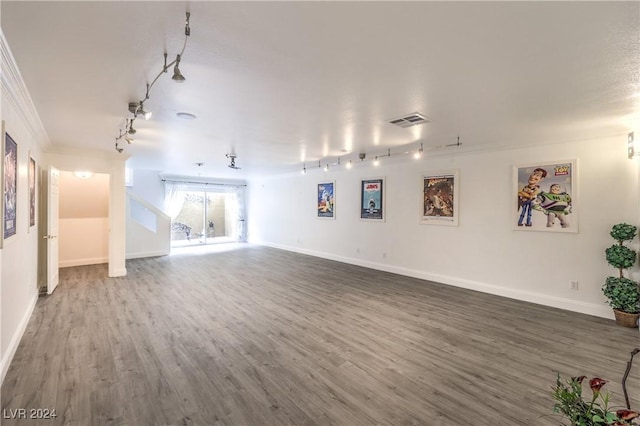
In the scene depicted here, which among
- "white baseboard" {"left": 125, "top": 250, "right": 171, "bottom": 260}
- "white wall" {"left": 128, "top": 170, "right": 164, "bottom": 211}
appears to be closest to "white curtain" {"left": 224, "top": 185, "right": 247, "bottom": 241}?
"white wall" {"left": 128, "top": 170, "right": 164, "bottom": 211}

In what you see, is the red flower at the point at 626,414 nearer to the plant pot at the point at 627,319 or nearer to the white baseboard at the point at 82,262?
the plant pot at the point at 627,319

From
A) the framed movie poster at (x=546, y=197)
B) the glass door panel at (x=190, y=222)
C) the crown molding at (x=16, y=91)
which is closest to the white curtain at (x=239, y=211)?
the glass door panel at (x=190, y=222)

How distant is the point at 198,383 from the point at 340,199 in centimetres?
590

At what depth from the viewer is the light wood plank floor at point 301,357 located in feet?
7.13

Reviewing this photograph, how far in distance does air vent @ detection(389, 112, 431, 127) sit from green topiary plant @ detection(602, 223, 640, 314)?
2849 millimetres

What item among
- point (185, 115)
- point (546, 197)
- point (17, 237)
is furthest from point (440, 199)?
point (17, 237)

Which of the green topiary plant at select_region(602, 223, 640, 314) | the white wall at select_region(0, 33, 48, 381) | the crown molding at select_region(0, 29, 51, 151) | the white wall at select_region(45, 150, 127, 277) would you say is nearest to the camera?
the crown molding at select_region(0, 29, 51, 151)

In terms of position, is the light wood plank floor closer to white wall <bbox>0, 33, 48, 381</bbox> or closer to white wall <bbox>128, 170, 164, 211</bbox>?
white wall <bbox>0, 33, 48, 381</bbox>

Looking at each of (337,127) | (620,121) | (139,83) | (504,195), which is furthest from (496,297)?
(139,83)

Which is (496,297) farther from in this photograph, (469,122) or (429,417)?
(429,417)

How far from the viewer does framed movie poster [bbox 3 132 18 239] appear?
2.59m

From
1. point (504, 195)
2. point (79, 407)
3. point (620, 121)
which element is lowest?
point (79, 407)

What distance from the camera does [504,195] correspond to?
193 inches

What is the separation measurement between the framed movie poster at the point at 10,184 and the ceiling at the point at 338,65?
1.88 feet
